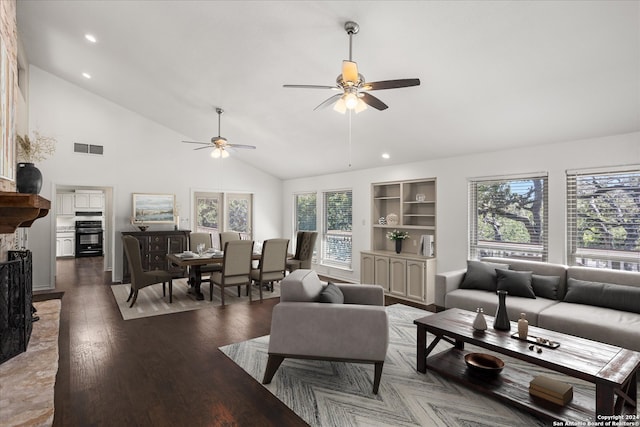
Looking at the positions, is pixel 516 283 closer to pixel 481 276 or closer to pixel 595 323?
pixel 481 276

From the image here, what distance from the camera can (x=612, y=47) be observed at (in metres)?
2.76

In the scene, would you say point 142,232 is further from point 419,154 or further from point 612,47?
point 612,47

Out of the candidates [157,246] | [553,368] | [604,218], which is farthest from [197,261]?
[604,218]

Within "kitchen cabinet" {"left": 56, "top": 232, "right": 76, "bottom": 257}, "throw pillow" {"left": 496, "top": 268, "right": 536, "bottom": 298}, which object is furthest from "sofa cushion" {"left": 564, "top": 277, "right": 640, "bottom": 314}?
"kitchen cabinet" {"left": 56, "top": 232, "right": 76, "bottom": 257}

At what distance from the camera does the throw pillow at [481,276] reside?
4328 millimetres

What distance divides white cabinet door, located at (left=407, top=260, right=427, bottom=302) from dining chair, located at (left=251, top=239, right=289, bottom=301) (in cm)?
209

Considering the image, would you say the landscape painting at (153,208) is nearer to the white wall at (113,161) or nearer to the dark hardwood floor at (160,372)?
the white wall at (113,161)

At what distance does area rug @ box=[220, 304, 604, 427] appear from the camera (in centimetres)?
234

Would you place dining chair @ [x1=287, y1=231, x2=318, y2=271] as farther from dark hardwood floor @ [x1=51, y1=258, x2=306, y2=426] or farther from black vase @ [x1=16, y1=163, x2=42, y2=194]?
black vase @ [x1=16, y1=163, x2=42, y2=194]

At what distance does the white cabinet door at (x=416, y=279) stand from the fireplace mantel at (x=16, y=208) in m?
Answer: 4.76

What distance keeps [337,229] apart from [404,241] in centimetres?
182

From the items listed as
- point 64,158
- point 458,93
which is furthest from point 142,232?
point 458,93

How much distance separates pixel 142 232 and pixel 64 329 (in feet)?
10.1

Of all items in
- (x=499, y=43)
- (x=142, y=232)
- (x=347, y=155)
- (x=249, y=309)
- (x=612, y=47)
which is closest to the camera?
(x=612, y=47)
